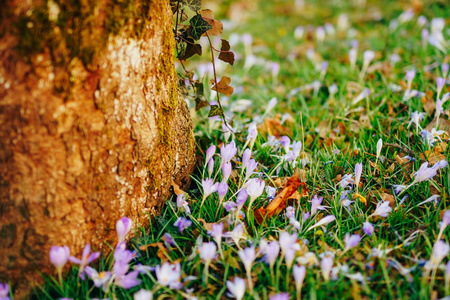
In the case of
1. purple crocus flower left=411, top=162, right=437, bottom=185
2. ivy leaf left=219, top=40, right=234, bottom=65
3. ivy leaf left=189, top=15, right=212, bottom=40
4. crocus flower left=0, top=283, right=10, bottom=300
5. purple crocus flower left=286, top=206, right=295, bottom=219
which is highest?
ivy leaf left=189, top=15, right=212, bottom=40

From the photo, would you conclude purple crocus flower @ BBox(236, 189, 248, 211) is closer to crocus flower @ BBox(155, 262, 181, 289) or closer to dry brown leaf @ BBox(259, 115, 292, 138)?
crocus flower @ BBox(155, 262, 181, 289)

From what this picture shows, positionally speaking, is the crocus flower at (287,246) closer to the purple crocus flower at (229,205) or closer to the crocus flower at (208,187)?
the purple crocus flower at (229,205)

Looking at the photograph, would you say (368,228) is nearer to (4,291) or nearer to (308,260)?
(308,260)

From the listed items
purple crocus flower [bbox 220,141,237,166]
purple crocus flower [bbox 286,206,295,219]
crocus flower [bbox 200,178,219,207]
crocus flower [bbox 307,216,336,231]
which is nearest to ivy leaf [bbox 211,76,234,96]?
purple crocus flower [bbox 220,141,237,166]

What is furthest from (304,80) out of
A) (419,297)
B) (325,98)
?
(419,297)

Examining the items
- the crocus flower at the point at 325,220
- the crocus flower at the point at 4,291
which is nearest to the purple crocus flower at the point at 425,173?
the crocus flower at the point at 325,220

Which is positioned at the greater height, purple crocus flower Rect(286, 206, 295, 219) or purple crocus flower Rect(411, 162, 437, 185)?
purple crocus flower Rect(411, 162, 437, 185)

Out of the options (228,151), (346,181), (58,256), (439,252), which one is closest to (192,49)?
(228,151)

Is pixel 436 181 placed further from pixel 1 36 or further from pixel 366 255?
pixel 1 36
